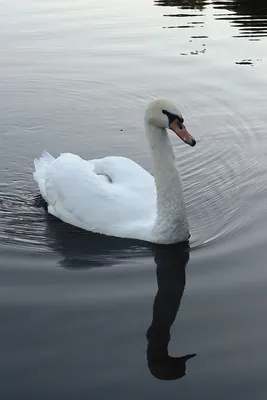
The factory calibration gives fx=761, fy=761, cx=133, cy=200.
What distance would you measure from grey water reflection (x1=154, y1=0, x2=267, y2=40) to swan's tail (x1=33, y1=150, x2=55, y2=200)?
845 cm

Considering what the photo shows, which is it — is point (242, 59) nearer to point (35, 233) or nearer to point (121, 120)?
point (121, 120)

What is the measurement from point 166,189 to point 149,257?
681 mm

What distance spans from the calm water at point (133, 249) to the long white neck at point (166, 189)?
195 mm

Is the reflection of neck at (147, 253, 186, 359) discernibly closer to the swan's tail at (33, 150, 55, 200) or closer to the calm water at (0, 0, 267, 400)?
the calm water at (0, 0, 267, 400)

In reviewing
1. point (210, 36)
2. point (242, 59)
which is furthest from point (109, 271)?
point (210, 36)

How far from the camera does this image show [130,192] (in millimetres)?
7898

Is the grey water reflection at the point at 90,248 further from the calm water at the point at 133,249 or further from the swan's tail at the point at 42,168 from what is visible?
the swan's tail at the point at 42,168

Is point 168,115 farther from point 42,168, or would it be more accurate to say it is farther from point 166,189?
point 42,168

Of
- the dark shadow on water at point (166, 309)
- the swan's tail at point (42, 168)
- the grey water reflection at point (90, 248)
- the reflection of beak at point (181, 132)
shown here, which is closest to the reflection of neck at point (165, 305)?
the dark shadow on water at point (166, 309)

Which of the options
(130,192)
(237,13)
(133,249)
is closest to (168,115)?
(130,192)

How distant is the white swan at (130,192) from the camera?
24.0ft

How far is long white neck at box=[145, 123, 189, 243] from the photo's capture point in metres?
7.34

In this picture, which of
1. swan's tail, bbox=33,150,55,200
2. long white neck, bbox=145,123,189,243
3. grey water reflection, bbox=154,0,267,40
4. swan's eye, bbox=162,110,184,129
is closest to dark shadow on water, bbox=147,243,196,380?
long white neck, bbox=145,123,189,243

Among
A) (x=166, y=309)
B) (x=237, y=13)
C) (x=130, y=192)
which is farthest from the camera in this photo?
Result: (x=237, y=13)
